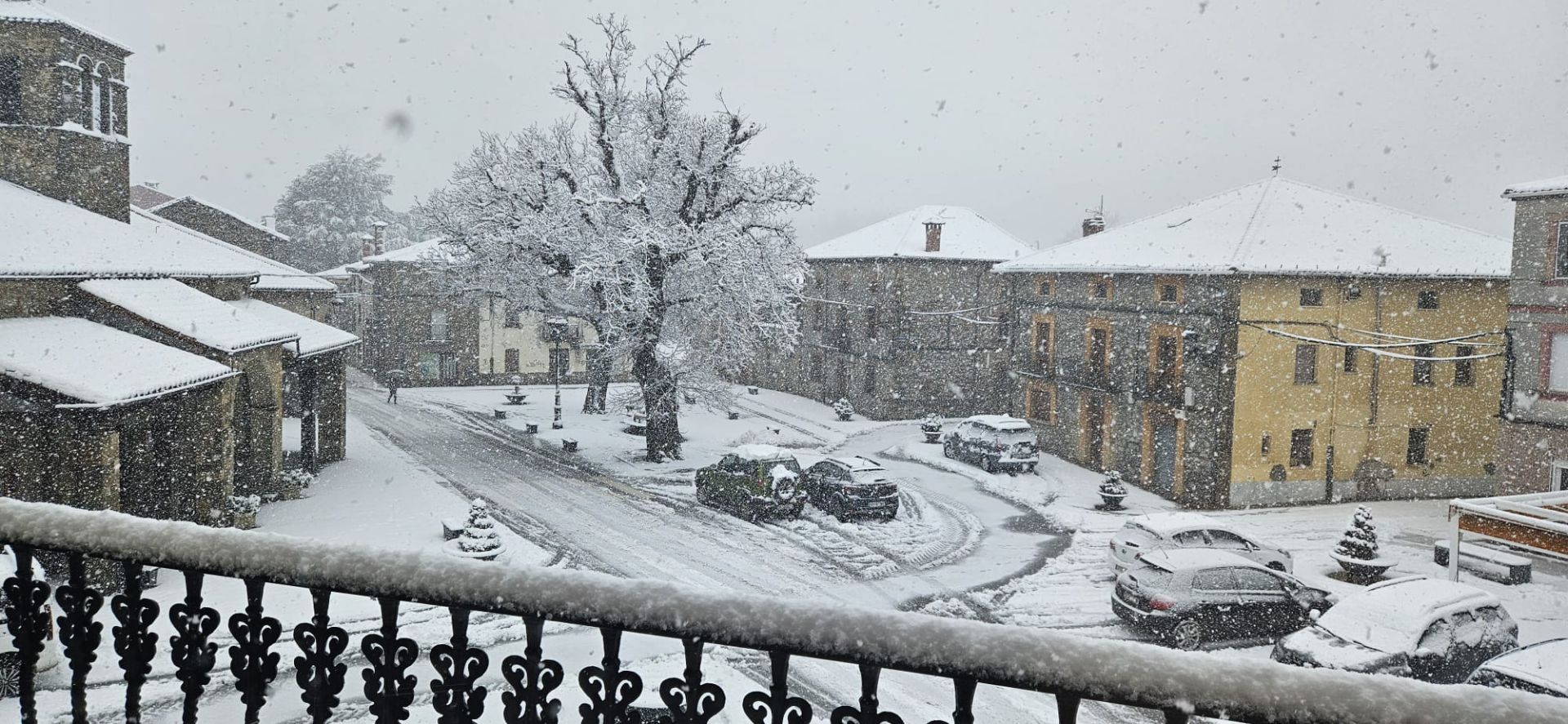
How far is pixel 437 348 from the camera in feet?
151

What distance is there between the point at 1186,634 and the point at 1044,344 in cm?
1897

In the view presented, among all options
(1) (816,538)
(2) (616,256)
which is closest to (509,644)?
(1) (816,538)

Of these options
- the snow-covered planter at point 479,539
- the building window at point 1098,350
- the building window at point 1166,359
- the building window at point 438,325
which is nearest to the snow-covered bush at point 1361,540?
the building window at point 1166,359

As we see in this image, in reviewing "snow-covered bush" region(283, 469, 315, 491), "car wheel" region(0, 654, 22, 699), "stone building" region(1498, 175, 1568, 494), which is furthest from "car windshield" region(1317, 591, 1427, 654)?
"snow-covered bush" region(283, 469, 315, 491)

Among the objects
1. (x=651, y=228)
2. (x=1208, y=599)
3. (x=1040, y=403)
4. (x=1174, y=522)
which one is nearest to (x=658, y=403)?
(x=651, y=228)

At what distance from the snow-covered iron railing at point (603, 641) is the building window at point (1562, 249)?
24312mm

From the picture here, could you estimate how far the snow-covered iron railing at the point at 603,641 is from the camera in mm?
1973

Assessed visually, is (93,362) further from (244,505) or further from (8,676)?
(8,676)

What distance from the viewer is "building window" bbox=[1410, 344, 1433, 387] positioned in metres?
26.1

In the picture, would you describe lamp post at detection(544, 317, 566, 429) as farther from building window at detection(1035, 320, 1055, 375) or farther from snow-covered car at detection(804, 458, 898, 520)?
building window at detection(1035, 320, 1055, 375)

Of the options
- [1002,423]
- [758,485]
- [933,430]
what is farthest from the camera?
[933,430]

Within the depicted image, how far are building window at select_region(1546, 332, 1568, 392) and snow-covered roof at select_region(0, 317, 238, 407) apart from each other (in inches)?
1083

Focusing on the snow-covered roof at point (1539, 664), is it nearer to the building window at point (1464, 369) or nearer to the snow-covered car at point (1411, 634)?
the snow-covered car at point (1411, 634)

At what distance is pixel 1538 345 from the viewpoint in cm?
2111
